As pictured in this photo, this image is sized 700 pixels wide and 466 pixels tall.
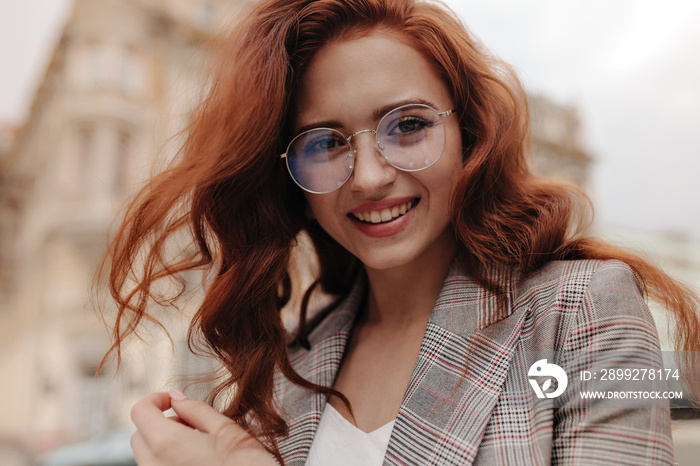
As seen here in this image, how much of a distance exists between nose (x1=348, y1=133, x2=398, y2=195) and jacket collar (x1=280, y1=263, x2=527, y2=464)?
32 cm

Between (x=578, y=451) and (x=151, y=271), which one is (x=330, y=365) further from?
(x=578, y=451)

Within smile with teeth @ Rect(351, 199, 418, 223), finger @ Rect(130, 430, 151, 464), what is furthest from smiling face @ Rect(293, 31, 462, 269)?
finger @ Rect(130, 430, 151, 464)

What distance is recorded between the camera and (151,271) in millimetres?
1692

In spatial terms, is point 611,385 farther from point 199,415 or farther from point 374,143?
point 199,415

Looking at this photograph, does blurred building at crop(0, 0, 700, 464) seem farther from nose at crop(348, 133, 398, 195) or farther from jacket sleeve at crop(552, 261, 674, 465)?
jacket sleeve at crop(552, 261, 674, 465)

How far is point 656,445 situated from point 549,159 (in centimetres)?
990

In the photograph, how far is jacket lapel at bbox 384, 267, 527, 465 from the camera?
47.2 inches

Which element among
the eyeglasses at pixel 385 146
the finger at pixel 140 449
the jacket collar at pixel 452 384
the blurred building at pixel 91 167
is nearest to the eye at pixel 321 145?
the eyeglasses at pixel 385 146

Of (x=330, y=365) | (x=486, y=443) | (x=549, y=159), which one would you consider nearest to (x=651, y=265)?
(x=486, y=443)

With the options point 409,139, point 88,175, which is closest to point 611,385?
point 409,139

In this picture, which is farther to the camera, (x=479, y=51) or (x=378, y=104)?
A: (x=479, y=51)

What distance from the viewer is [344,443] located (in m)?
1.45

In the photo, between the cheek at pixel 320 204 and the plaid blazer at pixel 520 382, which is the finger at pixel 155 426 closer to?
the plaid blazer at pixel 520 382

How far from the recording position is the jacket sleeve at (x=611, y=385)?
3.28 ft
